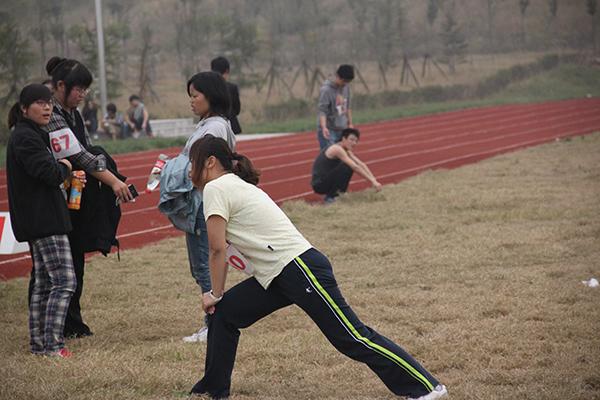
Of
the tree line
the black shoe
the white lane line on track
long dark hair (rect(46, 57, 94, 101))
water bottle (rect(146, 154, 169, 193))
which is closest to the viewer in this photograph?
water bottle (rect(146, 154, 169, 193))

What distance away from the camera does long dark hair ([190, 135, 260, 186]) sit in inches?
189

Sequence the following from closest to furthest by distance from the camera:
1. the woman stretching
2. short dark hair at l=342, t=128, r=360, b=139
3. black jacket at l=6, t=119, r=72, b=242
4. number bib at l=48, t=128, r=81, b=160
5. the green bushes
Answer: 1. the woman stretching
2. black jacket at l=6, t=119, r=72, b=242
3. number bib at l=48, t=128, r=81, b=160
4. short dark hair at l=342, t=128, r=360, b=139
5. the green bushes

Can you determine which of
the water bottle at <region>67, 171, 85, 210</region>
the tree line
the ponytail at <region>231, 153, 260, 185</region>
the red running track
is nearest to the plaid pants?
the water bottle at <region>67, 171, 85, 210</region>

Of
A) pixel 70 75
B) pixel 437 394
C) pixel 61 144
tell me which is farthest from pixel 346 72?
pixel 437 394

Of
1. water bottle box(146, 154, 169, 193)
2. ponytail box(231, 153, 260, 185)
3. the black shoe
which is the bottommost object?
the black shoe

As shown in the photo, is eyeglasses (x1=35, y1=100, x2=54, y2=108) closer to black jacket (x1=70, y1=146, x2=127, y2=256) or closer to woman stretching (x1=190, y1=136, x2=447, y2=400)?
black jacket (x1=70, y1=146, x2=127, y2=256)

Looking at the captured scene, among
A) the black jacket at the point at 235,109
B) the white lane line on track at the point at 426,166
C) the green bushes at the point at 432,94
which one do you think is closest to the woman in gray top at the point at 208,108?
the black jacket at the point at 235,109

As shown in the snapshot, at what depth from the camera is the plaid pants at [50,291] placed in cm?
595

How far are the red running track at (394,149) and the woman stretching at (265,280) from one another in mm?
4865

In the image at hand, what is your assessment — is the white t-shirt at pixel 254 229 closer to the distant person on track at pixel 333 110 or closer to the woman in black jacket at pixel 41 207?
the woman in black jacket at pixel 41 207

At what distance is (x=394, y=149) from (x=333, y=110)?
8048 millimetres

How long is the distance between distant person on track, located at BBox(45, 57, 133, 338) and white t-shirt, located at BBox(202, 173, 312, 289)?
1.68 meters

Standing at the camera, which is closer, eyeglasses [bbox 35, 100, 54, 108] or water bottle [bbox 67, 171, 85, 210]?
eyeglasses [bbox 35, 100, 54, 108]

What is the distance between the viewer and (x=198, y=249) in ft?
20.6
